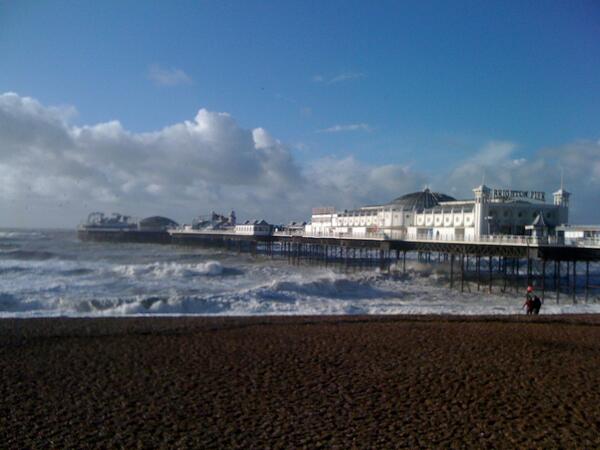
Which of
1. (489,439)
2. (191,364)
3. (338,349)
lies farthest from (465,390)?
(191,364)

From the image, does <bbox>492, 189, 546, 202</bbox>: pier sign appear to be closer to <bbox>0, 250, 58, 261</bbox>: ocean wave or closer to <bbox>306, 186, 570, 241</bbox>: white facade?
<bbox>306, 186, 570, 241</bbox>: white facade

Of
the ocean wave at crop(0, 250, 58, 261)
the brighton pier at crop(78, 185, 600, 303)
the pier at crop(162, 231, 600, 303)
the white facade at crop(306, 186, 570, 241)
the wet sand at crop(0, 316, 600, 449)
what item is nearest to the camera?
the wet sand at crop(0, 316, 600, 449)

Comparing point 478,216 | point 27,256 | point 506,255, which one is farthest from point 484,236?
point 27,256

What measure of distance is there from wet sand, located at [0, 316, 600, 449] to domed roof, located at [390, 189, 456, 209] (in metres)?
29.2

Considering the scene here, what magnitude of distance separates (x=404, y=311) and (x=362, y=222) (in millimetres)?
26951

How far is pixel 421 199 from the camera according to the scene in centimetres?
4134

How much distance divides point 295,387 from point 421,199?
119 feet

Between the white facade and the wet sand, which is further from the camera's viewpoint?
the white facade

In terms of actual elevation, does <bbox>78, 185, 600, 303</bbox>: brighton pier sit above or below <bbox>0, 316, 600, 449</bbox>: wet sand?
above

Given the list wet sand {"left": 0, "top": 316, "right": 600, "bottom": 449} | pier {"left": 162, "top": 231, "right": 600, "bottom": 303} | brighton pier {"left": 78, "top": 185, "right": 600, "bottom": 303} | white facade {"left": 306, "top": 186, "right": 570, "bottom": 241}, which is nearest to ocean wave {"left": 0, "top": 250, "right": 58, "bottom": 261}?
brighton pier {"left": 78, "top": 185, "right": 600, "bottom": 303}

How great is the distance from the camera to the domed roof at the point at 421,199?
40.2 meters

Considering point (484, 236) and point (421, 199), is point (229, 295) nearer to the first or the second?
point (484, 236)

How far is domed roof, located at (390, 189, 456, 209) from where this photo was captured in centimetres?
4022

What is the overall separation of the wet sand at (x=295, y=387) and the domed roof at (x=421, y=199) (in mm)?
29177
